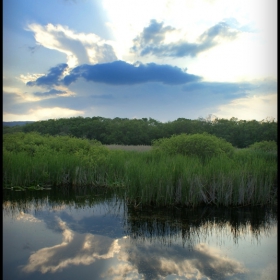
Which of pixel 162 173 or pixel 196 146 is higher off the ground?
pixel 196 146

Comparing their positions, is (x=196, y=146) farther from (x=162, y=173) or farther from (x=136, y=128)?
(x=136, y=128)

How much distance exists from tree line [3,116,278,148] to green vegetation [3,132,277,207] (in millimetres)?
12048

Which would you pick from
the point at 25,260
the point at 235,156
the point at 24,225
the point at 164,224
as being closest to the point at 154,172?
the point at 164,224

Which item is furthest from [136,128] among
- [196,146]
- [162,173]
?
[162,173]

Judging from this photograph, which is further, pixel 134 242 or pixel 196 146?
pixel 196 146

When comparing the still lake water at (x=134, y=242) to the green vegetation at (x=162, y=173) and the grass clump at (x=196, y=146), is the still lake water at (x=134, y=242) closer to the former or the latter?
the green vegetation at (x=162, y=173)

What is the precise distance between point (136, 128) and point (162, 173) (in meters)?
20.7

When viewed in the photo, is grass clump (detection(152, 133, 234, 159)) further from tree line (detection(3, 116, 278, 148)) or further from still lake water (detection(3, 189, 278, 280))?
tree line (detection(3, 116, 278, 148))

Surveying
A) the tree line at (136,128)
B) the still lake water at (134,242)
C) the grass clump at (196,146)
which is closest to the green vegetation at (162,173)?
the grass clump at (196,146)

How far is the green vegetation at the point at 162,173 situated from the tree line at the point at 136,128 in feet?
39.5

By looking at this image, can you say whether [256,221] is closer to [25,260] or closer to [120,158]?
[25,260]

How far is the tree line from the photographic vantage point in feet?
75.4

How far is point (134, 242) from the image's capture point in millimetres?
4660

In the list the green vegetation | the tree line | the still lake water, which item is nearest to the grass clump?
the green vegetation
